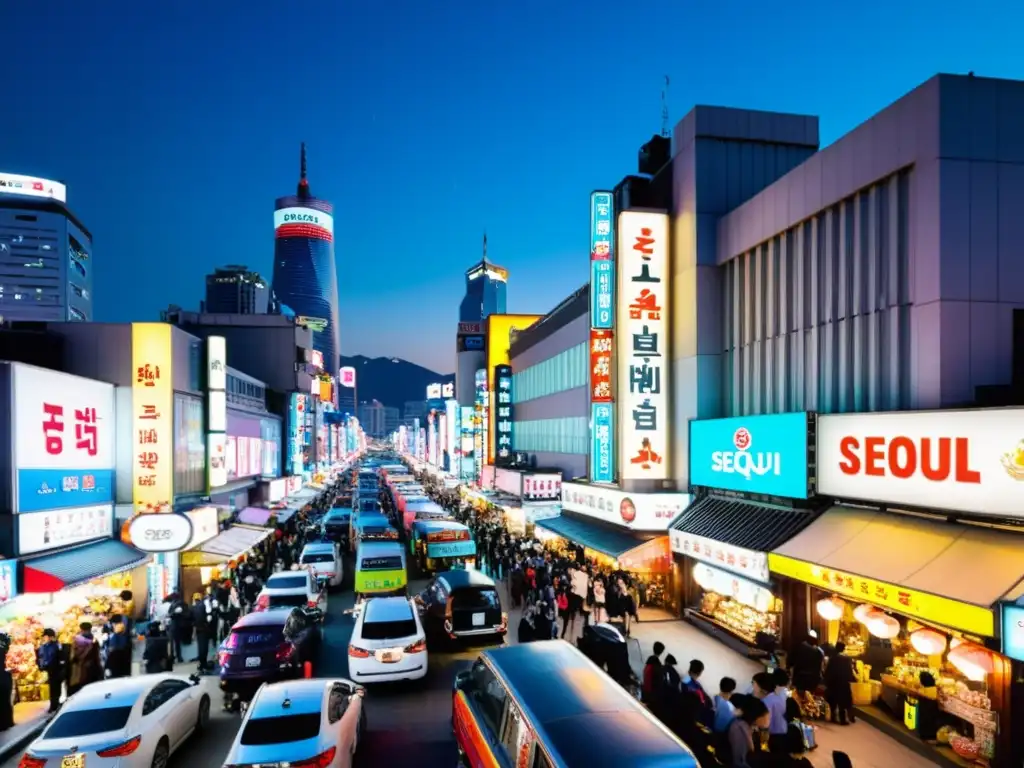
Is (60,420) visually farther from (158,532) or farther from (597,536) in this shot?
(597,536)

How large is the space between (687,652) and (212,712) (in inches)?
407

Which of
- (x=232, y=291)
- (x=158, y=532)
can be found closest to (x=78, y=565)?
(x=158, y=532)

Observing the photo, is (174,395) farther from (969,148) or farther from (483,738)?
(969,148)

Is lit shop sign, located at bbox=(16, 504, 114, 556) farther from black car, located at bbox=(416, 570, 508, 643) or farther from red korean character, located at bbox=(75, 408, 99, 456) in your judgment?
black car, located at bbox=(416, 570, 508, 643)

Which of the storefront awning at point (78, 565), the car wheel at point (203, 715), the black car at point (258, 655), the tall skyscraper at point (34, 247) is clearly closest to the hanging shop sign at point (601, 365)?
the black car at point (258, 655)

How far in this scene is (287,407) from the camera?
45.2m

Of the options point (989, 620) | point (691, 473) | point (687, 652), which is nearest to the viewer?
point (989, 620)

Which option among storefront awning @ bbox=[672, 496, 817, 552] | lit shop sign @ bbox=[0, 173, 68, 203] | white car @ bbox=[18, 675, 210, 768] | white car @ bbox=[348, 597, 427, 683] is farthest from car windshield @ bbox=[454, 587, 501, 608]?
lit shop sign @ bbox=[0, 173, 68, 203]

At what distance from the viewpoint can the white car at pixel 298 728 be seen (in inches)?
333

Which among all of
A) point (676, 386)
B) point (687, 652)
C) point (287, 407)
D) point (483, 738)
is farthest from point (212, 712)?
point (287, 407)

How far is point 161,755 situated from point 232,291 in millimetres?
194587

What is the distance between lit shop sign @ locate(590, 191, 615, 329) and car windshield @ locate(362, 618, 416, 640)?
990 cm

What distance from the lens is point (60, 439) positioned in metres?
16.1

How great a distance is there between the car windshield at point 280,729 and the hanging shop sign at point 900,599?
860 centimetres
